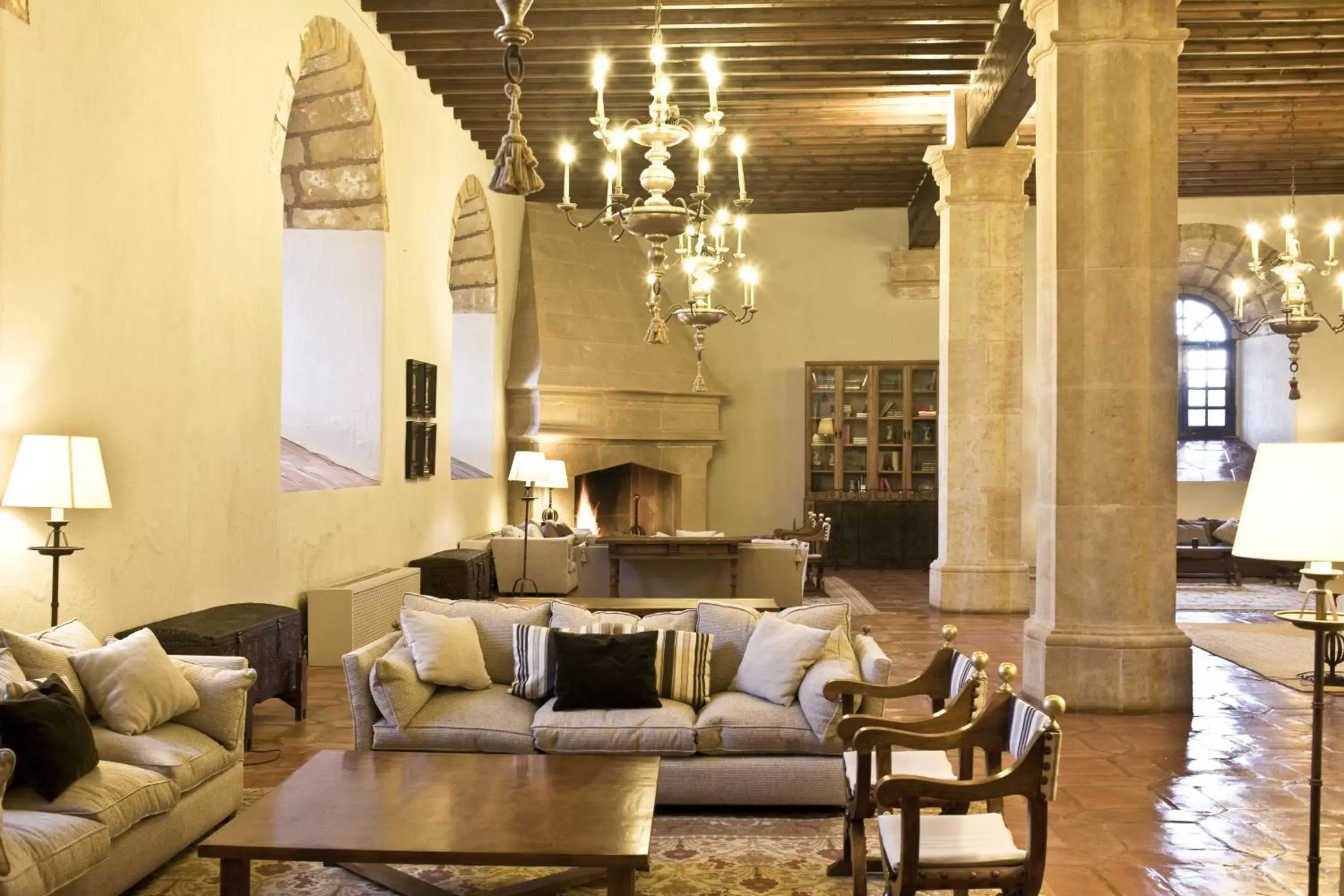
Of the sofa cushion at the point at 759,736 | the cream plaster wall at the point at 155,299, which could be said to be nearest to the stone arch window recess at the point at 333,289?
the cream plaster wall at the point at 155,299

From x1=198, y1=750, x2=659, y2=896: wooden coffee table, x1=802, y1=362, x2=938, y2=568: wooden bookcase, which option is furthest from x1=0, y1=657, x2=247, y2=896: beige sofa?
x1=802, y1=362, x2=938, y2=568: wooden bookcase

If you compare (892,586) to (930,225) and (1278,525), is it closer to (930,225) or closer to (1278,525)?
(930,225)

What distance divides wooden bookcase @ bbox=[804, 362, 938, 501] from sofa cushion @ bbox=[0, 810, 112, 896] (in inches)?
503

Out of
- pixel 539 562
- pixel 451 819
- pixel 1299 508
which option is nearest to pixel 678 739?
pixel 451 819

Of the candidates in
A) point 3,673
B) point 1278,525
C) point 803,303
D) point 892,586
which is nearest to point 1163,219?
point 1278,525

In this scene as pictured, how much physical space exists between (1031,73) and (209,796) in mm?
6338

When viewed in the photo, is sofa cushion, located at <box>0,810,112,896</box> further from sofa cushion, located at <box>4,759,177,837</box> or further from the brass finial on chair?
the brass finial on chair

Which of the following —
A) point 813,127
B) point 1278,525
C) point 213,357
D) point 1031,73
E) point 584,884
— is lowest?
point 584,884

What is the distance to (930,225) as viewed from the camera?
50.8 ft

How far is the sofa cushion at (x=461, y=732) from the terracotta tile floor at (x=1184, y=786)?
2.94ft

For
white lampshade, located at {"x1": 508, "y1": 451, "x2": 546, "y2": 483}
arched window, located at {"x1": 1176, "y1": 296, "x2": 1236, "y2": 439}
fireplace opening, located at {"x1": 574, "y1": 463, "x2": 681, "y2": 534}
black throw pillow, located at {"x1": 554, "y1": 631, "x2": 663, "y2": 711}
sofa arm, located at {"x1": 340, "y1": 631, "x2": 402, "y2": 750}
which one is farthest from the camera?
arched window, located at {"x1": 1176, "y1": 296, "x2": 1236, "y2": 439}

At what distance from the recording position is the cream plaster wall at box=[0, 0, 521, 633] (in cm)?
519

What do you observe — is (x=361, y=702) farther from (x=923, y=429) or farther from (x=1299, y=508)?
(x=923, y=429)

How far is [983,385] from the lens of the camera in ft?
38.1
